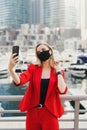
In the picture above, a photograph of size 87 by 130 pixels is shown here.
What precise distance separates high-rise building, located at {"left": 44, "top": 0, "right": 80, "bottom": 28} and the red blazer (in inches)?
806

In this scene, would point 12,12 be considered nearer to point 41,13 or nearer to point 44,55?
point 41,13

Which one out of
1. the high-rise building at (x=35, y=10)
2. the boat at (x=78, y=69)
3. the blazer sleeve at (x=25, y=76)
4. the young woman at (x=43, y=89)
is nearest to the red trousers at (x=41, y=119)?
the young woman at (x=43, y=89)

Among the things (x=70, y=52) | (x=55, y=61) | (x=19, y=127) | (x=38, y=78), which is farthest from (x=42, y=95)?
(x=70, y=52)

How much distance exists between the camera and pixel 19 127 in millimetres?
2254

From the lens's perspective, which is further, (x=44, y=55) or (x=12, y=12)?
(x=12, y=12)

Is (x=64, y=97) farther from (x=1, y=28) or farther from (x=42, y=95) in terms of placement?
(x=1, y=28)

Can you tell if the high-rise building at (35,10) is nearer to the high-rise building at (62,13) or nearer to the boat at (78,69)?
the high-rise building at (62,13)

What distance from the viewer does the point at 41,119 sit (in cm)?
154

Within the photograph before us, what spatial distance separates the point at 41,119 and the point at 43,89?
170mm

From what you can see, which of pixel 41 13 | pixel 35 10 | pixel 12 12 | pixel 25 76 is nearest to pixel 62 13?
pixel 41 13

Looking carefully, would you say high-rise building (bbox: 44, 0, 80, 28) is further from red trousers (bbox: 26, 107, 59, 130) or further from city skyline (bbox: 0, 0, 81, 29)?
red trousers (bbox: 26, 107, 59, 130)

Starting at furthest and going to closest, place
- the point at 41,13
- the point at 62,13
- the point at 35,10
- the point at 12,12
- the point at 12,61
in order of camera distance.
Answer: the point at 62,13, the point at 41,13, the point at 35,10, the point at 12,12, the point at 12,61

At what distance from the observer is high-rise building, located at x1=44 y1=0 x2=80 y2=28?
2220 cm

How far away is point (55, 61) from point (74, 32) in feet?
77.3
